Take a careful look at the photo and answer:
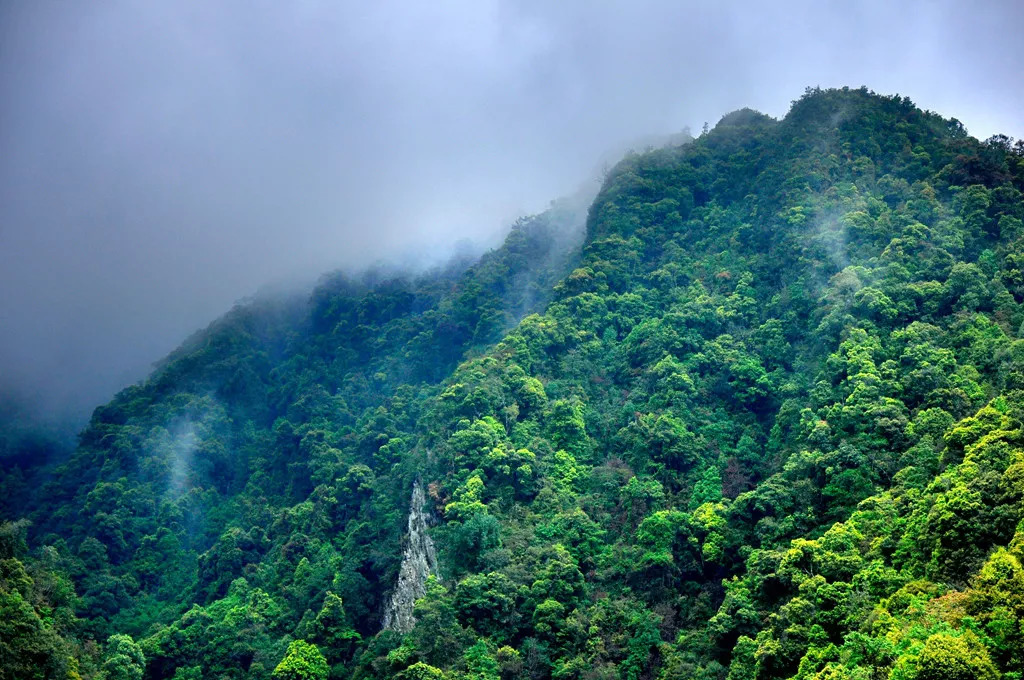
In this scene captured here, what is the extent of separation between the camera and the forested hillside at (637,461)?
108ft

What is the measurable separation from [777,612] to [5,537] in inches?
1472

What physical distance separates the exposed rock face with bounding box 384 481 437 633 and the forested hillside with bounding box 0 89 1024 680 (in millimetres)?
1078

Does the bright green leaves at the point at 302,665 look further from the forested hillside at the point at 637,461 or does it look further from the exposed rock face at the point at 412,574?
the exposed rock face at the point at 412,574

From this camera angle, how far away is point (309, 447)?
6712 centimetres

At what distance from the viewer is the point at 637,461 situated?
47688 mm

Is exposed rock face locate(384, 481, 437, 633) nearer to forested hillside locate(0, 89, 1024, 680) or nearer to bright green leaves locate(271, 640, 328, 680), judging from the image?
forested hillside locate(0, 89, 1024, 680)

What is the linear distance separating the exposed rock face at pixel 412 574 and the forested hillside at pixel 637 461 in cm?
108

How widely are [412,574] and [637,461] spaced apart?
45.0 ft

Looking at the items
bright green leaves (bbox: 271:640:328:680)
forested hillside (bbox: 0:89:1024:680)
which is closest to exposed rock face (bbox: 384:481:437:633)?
forested hillside (bbox: 0:89:1024:680)

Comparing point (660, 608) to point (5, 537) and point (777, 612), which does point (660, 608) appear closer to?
point (777, 612)

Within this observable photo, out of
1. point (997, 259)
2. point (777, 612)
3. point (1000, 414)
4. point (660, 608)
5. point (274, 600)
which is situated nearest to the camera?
point (1000, 414)

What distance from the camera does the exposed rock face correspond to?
150 feet

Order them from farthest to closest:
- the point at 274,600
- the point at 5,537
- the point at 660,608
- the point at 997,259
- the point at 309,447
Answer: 1. the point at 309,447
2. the point at 274,600
3. the point at 997,259
4. the point at 5,537
5. the point at 660,608

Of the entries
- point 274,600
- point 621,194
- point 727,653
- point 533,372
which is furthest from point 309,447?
A: point 727,653
